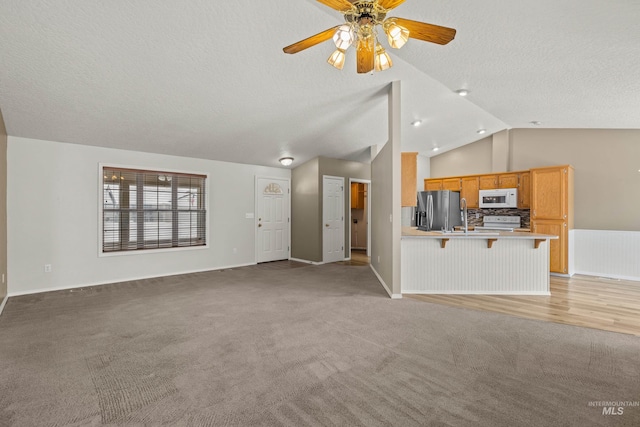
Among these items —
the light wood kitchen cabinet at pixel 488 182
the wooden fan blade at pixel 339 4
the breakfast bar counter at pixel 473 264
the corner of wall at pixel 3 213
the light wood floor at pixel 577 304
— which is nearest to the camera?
the wooden fan blade at pixel 339 4

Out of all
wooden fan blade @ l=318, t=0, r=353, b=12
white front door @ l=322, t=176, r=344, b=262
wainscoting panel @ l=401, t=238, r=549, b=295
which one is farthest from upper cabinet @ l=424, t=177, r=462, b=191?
wooden fan blade @ l=318, t=0, r=353, b=12

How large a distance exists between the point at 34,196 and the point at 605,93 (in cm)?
774

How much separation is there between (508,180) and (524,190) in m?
0.37

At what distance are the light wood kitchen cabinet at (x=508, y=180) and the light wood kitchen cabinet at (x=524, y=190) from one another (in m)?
0.07

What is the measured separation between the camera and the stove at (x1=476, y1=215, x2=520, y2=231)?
637 cm

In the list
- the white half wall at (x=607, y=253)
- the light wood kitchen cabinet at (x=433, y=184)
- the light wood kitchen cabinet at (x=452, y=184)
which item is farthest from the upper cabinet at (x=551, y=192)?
the light wood kitchen cabinet at (x=433, y=184)

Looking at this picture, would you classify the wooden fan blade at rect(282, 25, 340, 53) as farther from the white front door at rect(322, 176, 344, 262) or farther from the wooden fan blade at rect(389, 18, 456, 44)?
the white front door at rect(322, 176, 344, 262)

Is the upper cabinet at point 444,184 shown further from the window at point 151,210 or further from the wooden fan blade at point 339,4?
the wooden fan blade at point 339,4

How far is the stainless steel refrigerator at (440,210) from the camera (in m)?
4.86

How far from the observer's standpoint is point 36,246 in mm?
4488

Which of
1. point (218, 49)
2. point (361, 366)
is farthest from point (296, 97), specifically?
point (361, 366)

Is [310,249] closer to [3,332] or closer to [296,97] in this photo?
[296,97]

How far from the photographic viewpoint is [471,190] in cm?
700

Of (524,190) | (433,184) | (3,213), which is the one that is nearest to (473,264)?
(524,190)
